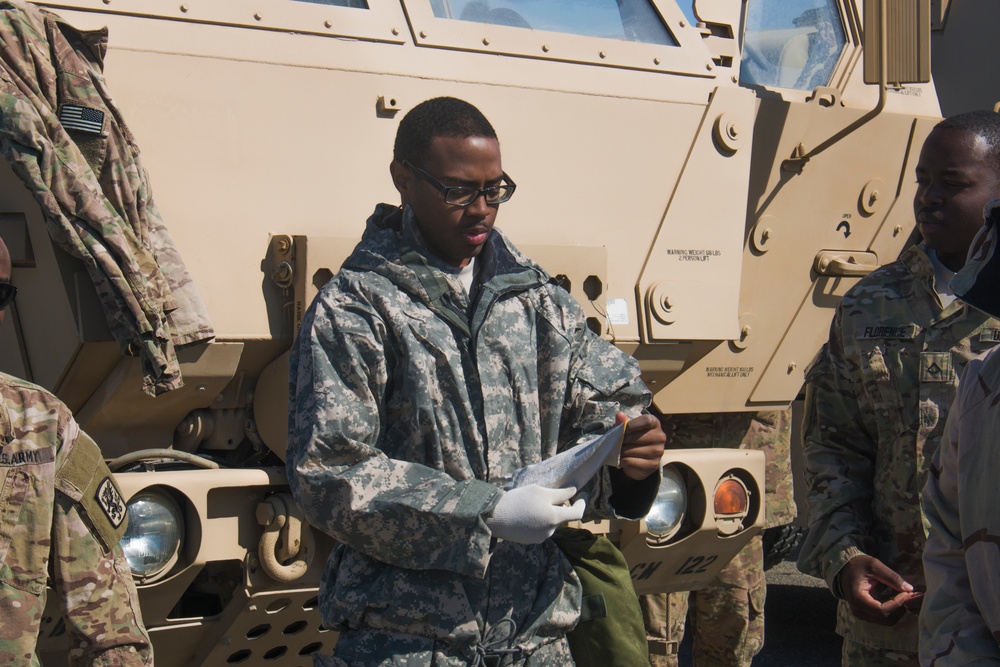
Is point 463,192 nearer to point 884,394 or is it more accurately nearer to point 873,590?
point 884,394

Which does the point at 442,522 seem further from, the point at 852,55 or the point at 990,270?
the point at 852,55

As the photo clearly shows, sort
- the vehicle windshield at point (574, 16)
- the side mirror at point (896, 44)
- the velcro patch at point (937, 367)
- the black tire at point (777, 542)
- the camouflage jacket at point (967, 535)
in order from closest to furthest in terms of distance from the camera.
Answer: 1. the camouflage jacket at point (967, 535)
2. the velcro patch at point (937, 367)
3. the vehicle windshield at point (574, 16)
4. the side mirror at point (896, 44)
5. the black tire at point (777, 542)

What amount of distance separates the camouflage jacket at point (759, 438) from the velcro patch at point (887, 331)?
177cm

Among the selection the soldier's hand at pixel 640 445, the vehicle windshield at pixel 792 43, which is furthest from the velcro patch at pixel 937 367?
the vehicle windshield at pixel 792 43

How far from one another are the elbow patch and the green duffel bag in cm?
75

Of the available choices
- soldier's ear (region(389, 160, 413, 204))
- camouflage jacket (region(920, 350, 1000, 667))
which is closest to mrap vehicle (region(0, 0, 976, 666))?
soldier's ear (region(389, 160, 413, 204))

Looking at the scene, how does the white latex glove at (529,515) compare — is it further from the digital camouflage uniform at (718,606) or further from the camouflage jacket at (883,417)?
the digital camouflage uniform at (718,606)

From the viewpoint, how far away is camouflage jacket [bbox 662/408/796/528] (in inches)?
194

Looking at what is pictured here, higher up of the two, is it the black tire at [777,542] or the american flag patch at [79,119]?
the american flag patch at [79,119]

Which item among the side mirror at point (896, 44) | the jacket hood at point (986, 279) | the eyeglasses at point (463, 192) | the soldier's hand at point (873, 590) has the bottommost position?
the soldier's hand at point (873, 590)

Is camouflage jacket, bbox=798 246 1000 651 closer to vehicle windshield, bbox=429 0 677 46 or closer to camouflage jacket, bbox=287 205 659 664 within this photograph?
camouflage jacket, bbox=287 205 659 664

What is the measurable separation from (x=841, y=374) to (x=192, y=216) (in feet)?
5.06

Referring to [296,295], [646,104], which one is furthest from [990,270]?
[646,104]

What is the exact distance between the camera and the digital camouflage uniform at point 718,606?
4930 millimetres
